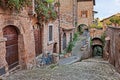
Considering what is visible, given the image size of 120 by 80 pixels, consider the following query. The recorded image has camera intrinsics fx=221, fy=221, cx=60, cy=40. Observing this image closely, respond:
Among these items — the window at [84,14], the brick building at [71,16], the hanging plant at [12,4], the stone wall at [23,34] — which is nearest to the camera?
the hanging plant at [12,4]

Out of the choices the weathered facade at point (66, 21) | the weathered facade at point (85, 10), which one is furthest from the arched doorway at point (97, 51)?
the weathered facade at point (66, 21)

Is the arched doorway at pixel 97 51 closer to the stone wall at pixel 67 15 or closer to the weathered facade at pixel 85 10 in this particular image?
the weathered facade at pixel 85 10

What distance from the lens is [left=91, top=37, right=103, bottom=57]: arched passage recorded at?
34406 mm

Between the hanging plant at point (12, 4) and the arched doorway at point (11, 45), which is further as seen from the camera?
the arched doorway at point (11, 45)

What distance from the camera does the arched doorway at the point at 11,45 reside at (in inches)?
479

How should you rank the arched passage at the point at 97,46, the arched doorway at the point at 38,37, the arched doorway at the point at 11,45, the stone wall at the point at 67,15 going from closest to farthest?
1. the arched doorway at the point at 11,45
2. the arched doorway at the point at 38,37
3. the stone wall at the point at 67,15
4. the arched passage at the point at 97,46

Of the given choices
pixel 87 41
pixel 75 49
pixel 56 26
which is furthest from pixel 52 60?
pixel 87 41

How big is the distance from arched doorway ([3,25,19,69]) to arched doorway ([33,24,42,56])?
3.10 metres

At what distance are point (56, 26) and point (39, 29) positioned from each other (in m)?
4.17

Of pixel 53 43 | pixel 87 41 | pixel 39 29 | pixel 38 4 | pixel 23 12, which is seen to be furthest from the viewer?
pixel 87 41

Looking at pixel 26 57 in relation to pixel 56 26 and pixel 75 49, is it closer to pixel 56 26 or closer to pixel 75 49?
pixel 56 26

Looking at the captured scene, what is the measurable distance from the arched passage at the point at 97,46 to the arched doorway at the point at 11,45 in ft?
73.2

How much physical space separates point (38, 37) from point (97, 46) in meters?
23.3

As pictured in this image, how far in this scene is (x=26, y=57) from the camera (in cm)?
1379
